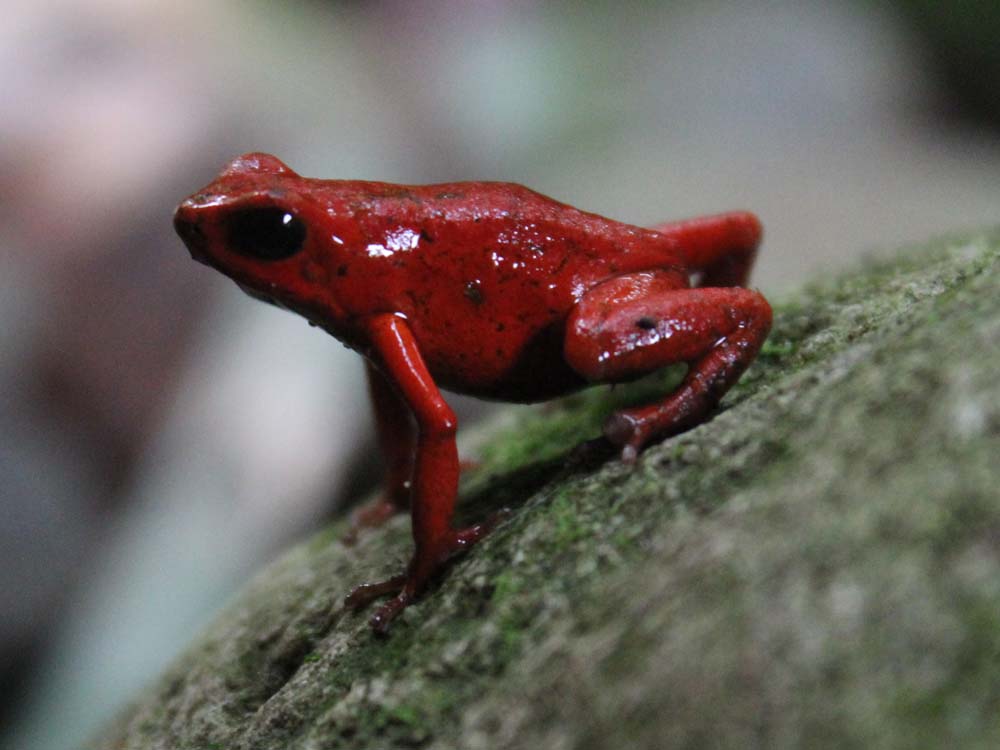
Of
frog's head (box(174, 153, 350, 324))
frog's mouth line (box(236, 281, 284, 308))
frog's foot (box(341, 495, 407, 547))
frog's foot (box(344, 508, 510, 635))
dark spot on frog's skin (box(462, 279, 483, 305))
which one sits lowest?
frog's foot (box(341, 495, 407, 547))

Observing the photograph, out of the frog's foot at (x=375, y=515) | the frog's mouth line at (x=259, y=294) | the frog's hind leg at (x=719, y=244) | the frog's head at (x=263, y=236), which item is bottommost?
the frog's foot at (x=375, y=515)

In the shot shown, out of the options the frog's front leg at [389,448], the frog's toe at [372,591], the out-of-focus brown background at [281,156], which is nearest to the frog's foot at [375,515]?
the frog's front leg at [389,448]

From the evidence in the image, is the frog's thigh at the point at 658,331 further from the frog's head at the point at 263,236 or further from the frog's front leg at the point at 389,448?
the frog's front leg at the point at 389,448

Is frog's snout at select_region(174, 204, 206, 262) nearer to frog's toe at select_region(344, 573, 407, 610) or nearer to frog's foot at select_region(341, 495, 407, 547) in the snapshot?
frog's toe at select_region(344, 573, 407, 610)

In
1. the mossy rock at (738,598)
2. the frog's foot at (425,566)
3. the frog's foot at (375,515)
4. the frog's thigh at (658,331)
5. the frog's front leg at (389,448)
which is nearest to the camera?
the mossy rock at (738,598)

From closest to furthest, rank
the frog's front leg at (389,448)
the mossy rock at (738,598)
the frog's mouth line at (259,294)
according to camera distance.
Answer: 1. the mossy rock at (738,598)
2. the frog's mouth line at (259,294)
3. the frog's front leg at (389,448)

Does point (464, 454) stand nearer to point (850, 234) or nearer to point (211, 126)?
point (211, 126)

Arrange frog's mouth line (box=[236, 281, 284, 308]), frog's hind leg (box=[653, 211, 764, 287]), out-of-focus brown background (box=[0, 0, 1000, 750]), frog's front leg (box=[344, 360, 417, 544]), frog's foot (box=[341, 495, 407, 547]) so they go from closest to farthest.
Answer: frog's mouth line (box=[236, 281, 284, 308]), frog's hind leg (box=[653, 211, 764, 287]), frog's front leg (box=[344, 360, 417, 544]), frog's foot (box=[341, 495, 407, 547]), out-of-focus brown background (box=[0, 0, 1000, 750])

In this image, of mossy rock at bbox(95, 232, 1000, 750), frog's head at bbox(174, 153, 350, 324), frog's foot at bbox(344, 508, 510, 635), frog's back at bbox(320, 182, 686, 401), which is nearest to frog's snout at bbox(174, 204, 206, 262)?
frog's head at bbox(174, 153, 350, 324)

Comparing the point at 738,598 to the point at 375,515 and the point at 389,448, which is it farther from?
the point at 375,515
